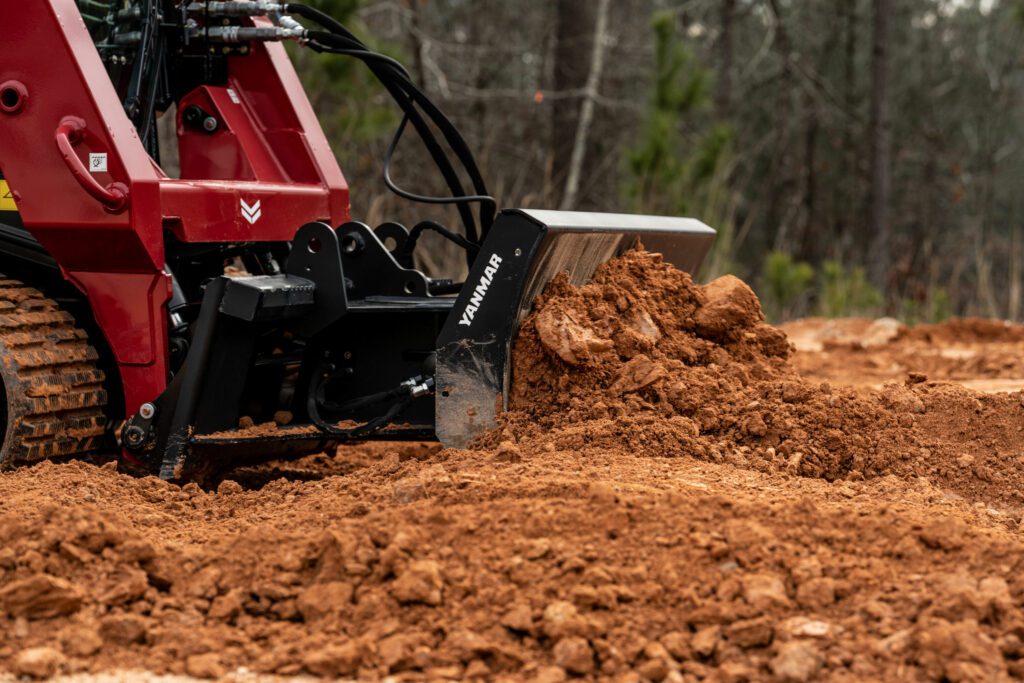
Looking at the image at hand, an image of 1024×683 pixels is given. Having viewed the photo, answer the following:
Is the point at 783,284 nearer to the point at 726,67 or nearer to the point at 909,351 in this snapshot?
the point at 909,351

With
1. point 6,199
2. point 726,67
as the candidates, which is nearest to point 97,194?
point 6,199

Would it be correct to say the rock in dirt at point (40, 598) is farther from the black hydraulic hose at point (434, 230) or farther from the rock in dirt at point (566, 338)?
the black hydraulic hose at point (434, 230)

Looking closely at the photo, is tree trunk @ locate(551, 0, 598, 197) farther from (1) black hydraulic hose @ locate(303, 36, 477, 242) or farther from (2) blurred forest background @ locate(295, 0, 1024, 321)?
(1) black hydraulic hose @ locate(303, 36, 477, 242)

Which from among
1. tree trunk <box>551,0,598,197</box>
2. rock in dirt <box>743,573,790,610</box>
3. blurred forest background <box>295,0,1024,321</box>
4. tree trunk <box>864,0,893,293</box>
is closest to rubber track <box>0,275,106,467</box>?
rock in dirt <box>743,573,790,610</box>

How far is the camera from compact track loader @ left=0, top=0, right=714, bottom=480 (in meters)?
3.95

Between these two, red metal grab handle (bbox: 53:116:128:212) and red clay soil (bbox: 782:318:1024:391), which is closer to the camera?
red metal grab handle (bbox: 53:116:128:212)

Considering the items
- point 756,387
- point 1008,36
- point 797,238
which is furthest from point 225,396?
point 1008,36

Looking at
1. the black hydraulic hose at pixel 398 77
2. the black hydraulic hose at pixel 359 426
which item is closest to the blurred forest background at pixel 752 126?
the black hydraulic hose at pixel 398 77

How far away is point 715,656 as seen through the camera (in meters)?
2.60

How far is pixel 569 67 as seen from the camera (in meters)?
12.7

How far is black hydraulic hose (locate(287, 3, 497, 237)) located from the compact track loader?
147 mm

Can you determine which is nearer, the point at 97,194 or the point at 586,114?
the point at 97,194

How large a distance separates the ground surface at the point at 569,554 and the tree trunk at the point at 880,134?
45.2ft

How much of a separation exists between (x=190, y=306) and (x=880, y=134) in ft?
47.9
